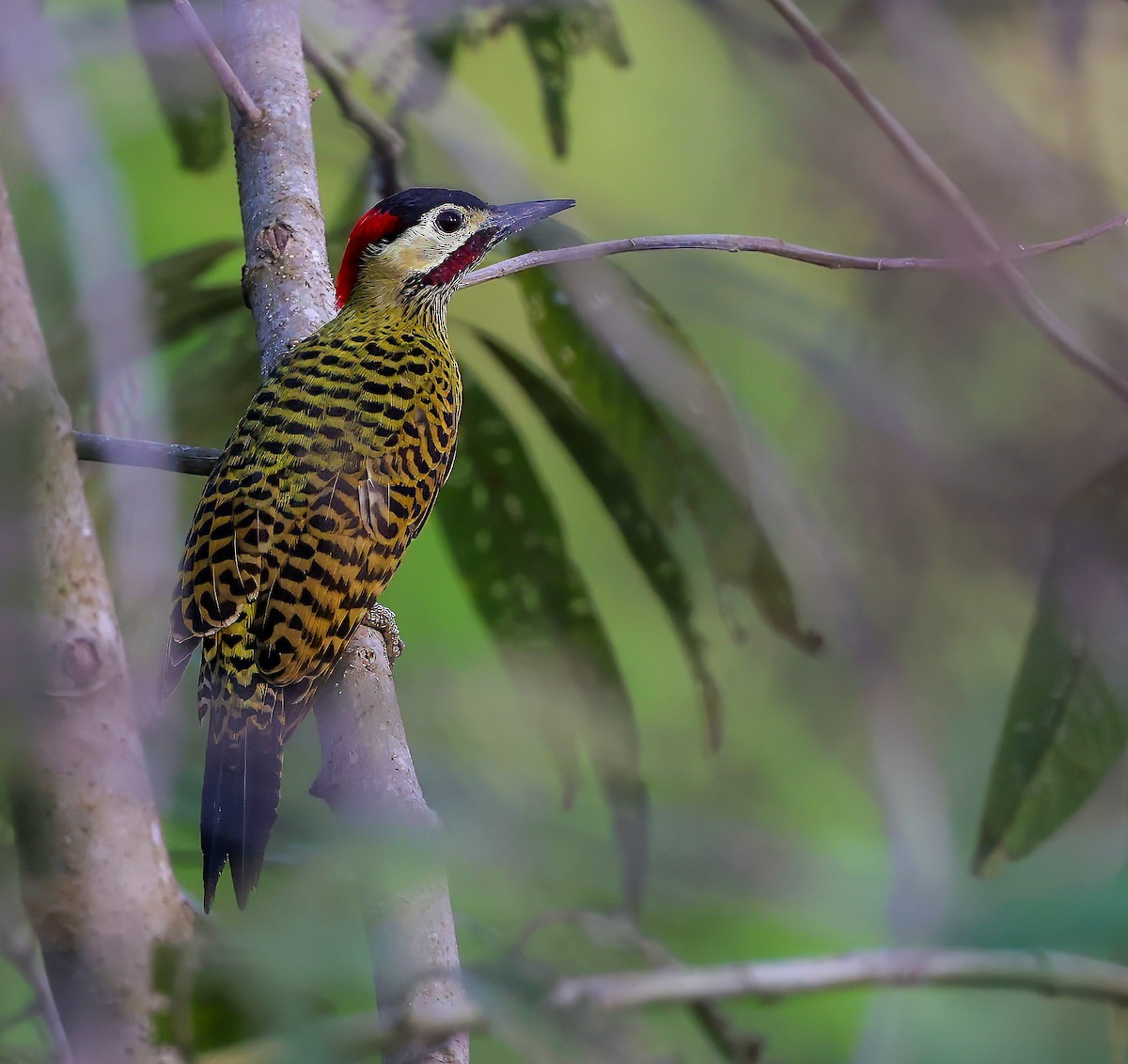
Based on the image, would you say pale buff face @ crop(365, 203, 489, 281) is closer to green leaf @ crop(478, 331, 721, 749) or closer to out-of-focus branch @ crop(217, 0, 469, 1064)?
green leaf @ crop(478, 331, 721, 749)

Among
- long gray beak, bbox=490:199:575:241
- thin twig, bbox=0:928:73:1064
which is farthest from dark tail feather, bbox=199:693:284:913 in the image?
long gray beak, bbox=490:199:575:241

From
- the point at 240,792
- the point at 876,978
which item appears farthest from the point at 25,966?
the point at 240,792

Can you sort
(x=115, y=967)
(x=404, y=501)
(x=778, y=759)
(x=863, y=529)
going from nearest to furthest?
(x=115, y=967) < (x=404, y=501) < (x=778, y=759) < (x=863, y=529)

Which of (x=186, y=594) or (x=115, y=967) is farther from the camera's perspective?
(x=186, y=594)

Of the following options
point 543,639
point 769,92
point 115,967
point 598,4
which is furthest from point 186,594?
point 769,92

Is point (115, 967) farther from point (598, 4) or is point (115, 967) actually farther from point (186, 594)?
point (598, 4)

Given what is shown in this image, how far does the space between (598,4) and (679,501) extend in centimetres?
91

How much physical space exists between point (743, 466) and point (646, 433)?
19 cm

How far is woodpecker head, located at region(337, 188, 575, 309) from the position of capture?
2057 mm

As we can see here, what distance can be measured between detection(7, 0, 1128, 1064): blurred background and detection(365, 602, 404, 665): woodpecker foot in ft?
0.14

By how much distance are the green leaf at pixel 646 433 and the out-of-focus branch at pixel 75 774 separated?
1.18 metres

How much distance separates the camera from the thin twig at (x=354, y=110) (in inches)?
74.4

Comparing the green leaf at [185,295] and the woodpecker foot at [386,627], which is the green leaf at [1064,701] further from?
the green leaf at [185,295]

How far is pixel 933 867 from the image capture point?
2.68 ft
